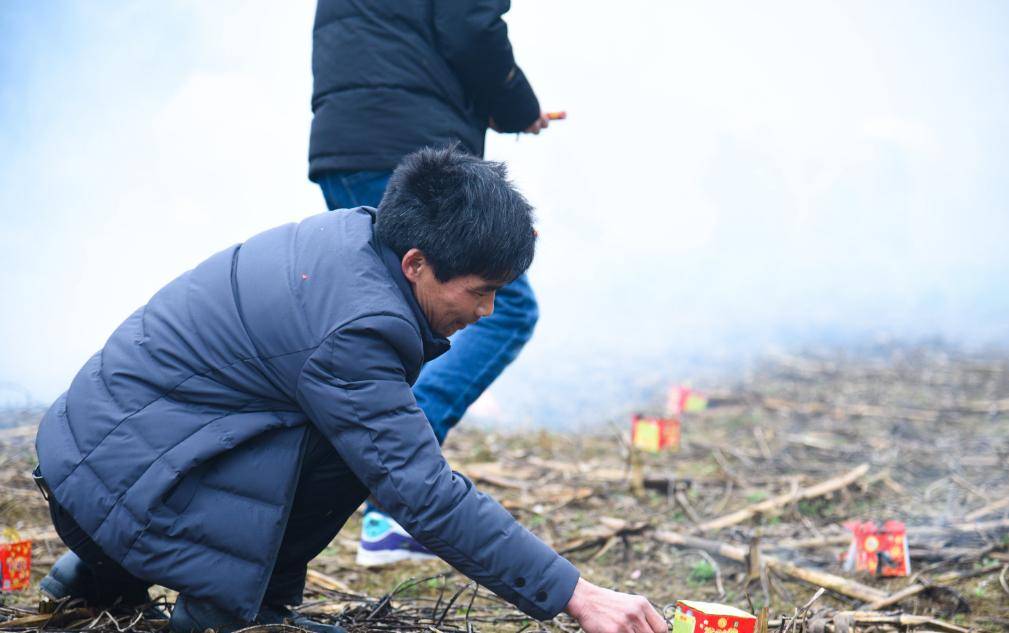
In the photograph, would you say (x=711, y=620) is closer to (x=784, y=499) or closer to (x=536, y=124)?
(x=536, y=124)

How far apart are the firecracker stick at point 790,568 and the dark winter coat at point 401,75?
5.60 feet

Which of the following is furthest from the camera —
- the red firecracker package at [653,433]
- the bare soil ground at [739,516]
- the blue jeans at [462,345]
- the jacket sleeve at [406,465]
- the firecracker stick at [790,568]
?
the red firecracker package at [653,433]

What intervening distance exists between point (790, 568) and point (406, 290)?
1785 mm

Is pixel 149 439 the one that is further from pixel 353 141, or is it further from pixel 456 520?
pixel 353 141

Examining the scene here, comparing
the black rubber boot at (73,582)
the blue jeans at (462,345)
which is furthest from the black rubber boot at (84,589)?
the blue jeans at (462,345)

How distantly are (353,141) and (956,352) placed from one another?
28.8 feet

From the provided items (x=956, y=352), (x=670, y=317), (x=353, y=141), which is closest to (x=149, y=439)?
(x=353, y=141)

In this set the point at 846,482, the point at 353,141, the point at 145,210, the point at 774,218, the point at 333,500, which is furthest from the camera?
Answer: the point at 774,218

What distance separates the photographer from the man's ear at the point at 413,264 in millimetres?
1744

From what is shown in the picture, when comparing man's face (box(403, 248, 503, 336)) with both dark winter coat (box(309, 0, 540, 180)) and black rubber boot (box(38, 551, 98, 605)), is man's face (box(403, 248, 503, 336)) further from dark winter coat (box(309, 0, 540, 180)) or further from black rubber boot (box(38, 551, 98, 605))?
black rubber boot (box(38, 551, 98, 605))

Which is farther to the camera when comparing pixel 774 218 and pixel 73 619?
pixel 774 218

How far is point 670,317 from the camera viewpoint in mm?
15812

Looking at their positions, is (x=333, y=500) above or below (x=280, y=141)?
below

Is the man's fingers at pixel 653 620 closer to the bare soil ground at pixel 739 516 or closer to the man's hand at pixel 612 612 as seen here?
the man's hand at pixel 612 612
